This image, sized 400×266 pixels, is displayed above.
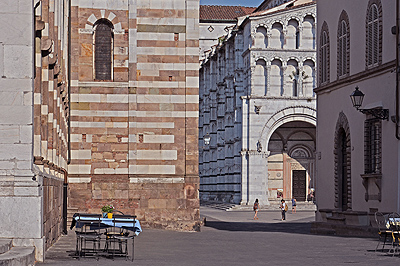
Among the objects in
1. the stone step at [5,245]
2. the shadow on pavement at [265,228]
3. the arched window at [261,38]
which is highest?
the arched window at [261,38]

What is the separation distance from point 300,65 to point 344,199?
94.0ft

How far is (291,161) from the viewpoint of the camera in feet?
191

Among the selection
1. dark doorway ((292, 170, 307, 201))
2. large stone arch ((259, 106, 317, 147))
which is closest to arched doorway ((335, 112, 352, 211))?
large stone arch ((259, 106, 317, 147))

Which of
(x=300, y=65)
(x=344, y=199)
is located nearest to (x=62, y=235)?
(x=344, y=199)

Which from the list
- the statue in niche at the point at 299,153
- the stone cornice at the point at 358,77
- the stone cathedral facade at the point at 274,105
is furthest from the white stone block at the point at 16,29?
the statue in niche at the point at 299,153

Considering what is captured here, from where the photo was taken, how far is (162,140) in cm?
2600

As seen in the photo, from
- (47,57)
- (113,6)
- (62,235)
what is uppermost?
(113,6)

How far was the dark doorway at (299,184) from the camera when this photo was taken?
190 feet

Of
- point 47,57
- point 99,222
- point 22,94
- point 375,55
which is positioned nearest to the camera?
point 22,94

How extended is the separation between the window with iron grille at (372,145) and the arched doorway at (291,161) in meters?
32.0

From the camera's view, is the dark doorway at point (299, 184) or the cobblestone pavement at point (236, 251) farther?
the dark doorway at point (299, 184)

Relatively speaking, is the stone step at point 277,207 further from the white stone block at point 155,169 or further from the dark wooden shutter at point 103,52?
the dark wooden shutter at point 103,52

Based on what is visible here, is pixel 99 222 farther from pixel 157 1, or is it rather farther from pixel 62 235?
pixel 157 1

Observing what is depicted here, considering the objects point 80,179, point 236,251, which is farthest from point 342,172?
point 236,251
